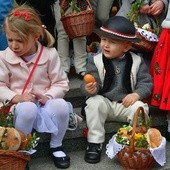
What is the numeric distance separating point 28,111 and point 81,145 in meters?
0.76

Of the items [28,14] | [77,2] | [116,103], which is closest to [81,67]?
[77,2]

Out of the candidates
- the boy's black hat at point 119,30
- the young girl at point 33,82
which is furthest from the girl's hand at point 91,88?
the boy's black hat at point 119,30

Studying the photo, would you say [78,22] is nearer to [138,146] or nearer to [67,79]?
[67,79]

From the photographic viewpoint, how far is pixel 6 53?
4.12 m

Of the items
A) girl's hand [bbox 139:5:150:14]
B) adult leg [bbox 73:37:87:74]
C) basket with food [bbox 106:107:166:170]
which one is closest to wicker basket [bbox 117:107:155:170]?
basket with food [bbox 106:107:166:170]

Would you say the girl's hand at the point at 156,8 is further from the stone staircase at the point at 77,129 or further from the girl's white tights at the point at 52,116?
the girl's white tights at the point at 52,116

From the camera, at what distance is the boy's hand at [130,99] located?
4266mm

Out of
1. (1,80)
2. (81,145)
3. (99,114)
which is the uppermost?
(1,80)

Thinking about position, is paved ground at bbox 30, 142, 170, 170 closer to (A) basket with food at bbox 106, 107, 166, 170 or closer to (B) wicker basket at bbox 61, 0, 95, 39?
(A) basket with food at bbox 106, 107, 166, 170

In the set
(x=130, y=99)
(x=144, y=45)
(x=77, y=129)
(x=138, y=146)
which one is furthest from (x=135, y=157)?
(x=144, y=45)

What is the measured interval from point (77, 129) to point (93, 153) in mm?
315

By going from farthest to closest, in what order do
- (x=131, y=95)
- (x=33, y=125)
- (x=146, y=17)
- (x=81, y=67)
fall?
1. (x=81, y=67)
2. (x=146, y=17)
3. (x=131, y=95)
4. (x=33, y=125)

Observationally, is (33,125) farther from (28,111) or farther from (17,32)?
(17,32)

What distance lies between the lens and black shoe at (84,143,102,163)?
416cm
